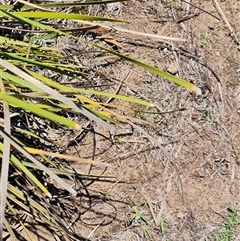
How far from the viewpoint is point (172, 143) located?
6.50 ft

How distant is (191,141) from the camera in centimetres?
199

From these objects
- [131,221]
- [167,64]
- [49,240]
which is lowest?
[49,240]

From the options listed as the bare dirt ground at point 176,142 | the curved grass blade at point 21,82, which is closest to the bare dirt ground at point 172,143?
the bare dirt ground at point 176,142

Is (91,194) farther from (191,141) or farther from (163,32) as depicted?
(163,32)

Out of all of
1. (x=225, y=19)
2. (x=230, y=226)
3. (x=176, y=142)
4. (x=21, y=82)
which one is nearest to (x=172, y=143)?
(x=176, y=142)

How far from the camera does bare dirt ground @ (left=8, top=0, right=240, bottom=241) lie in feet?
6.37

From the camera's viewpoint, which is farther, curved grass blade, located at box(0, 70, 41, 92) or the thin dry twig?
the thin dry twig

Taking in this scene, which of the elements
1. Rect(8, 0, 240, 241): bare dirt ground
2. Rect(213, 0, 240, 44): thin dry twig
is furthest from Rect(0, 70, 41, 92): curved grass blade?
Rect(213, 0, 240, 44): thin dry twig

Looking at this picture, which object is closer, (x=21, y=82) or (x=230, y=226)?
(x=21, y=82)

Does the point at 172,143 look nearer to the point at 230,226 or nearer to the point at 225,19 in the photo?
the point at 230,226

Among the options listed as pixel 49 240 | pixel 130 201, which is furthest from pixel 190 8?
pixel 49 240

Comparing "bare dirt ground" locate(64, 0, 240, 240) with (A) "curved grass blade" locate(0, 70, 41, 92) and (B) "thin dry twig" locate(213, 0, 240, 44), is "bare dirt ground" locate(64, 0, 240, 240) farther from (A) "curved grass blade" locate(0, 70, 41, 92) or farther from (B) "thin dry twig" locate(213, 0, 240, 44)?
(A) "curved grass blade" locate(0, 70, 41, 92)

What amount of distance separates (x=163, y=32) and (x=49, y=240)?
0.91 m

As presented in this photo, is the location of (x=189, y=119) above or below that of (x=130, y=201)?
above
